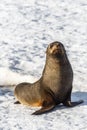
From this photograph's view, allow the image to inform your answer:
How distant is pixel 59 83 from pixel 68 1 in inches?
182

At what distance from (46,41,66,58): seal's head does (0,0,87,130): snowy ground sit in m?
0.59

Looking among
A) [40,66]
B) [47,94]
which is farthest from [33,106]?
[40,66]

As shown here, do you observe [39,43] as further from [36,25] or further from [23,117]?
[23,117]

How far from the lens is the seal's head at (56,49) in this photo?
525cm

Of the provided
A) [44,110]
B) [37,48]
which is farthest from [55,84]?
[37,48]

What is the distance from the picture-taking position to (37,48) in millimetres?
7559

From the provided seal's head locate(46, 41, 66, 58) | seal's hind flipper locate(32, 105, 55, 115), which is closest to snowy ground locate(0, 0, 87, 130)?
seal's hind flipper locate(32, 105, 55, 115)

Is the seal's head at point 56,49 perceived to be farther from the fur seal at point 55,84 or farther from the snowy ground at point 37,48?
the snowy ground at point 37,48

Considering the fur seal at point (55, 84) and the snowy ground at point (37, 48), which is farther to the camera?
the fur seal at point (55, 84)

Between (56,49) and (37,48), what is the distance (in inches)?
91.2

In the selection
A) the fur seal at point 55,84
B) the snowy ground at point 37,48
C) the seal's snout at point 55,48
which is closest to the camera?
the snowy ground at point 37,48

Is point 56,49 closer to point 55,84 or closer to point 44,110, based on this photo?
point 55,84

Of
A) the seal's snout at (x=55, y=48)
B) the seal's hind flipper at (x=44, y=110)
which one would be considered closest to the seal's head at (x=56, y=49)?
the seal's snout at (x=55, y=48)

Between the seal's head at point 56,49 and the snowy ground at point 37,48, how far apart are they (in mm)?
587
